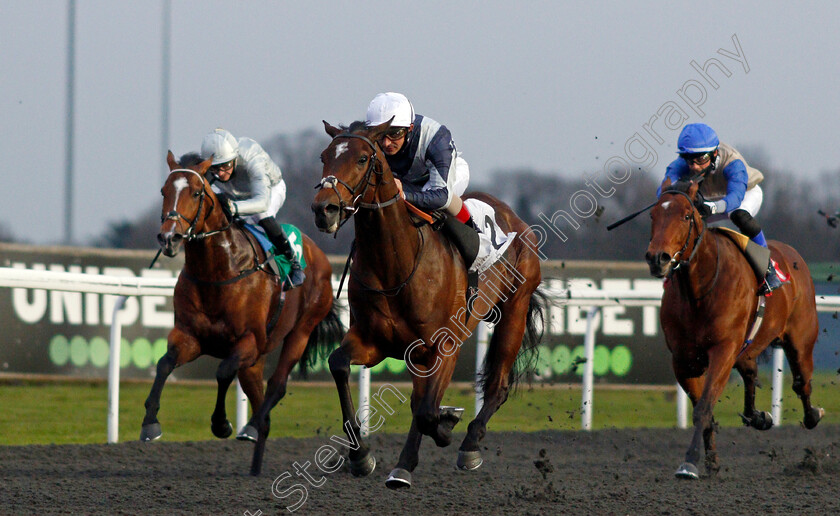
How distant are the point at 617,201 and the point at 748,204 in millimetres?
15687

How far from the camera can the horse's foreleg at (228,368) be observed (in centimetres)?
491

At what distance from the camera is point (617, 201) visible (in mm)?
21250

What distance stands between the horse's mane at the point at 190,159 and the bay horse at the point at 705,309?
7.50 ft

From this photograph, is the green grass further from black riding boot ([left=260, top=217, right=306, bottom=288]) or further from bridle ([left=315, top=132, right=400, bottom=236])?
bridle ([left=315, top=132, right=400, bottom=236])

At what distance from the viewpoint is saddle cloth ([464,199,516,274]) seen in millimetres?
4516

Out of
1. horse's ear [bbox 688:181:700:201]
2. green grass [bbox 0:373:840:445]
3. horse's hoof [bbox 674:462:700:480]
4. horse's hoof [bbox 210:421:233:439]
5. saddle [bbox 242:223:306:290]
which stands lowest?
green grass [bbox 0:373:840:445]

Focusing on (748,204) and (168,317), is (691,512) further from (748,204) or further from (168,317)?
(168,317)

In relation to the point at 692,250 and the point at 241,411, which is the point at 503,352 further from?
the point at 241,411

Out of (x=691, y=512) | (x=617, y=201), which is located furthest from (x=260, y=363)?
(x=617, y=201)

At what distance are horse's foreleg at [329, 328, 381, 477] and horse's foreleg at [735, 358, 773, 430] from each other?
2381 millimetres

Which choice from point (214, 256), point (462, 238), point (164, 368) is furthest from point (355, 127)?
point (164, 368)

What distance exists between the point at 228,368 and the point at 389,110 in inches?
65.7

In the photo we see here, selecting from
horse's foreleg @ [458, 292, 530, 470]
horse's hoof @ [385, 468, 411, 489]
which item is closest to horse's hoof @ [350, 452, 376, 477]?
horse's hoof @ [385, 468, 411, 489]

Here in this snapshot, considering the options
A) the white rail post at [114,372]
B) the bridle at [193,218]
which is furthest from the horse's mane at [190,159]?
the white rail post at [114,372]
